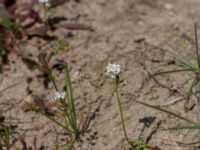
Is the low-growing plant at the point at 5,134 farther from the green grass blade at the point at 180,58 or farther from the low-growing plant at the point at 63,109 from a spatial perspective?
the green grass blade at the point at 180,58

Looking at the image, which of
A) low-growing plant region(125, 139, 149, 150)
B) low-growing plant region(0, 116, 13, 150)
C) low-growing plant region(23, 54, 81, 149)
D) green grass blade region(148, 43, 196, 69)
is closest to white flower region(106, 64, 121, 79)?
low-growing plant region(23, 54, 81, 149)

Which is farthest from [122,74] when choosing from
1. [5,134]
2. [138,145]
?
[5,134]

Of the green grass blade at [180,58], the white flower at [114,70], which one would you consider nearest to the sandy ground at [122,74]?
the green grass blade at [180,58]

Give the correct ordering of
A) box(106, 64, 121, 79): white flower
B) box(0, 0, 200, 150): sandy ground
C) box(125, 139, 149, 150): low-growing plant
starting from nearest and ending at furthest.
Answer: box(106, 64, 121, 79): white flower → box(125, 139, 149, 150): low-growing plant → box(0, 0, 200, 150): sandy ground

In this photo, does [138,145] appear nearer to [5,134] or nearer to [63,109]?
[63,109]

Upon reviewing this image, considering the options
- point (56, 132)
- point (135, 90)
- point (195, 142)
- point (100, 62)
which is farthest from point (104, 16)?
point (195, 142)

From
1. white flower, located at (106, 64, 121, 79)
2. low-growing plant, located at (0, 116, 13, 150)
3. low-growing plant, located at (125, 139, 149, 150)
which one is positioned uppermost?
white flower, located at (106, 64, 121, 79)

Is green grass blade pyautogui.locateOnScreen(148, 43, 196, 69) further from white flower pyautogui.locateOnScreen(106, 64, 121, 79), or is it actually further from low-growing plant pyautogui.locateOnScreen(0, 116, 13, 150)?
low-growing plant pyautogui.locateOnScreen(0, 116, 13, 150)

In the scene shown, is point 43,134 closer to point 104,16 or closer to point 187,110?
point 187,110
